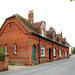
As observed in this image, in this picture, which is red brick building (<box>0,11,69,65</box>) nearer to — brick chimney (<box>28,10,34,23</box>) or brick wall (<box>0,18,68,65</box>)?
brick wall (<box>0,18,68,65</box>)

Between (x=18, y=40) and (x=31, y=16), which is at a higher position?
(x=31, y=16)

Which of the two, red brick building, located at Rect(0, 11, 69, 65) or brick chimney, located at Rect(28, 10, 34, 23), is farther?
brick chimney, located at Rect(28, 10, 34, 23)

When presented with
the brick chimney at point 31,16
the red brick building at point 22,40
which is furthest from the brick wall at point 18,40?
the brick chimney at point 31,16

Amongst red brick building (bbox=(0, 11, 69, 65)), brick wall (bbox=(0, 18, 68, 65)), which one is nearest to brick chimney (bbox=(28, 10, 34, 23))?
red brick building (bbox=(0, 11, 69, 65))

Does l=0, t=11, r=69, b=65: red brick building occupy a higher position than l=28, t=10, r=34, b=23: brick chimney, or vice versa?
l=28, t=10, r=34, b=23: brick chimney

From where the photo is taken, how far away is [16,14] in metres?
22.0

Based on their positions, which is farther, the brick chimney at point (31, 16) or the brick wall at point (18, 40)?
the brick chimney at point (31, 16)

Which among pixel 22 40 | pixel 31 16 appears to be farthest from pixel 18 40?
pixel 31 16

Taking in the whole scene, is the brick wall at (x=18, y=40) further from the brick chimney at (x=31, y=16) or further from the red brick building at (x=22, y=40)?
the brick chimney at (x=31, y=16)

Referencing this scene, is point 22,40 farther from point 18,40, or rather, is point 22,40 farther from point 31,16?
point 31,16

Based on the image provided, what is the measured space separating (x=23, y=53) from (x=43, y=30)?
24.6 feet

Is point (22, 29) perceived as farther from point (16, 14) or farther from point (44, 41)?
point (44, 41)

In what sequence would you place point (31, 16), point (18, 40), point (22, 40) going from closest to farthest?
1. point (22, 40)
2. point (18, 40)
3. point (31, 16)

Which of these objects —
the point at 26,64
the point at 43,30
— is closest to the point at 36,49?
the point at 26,64
